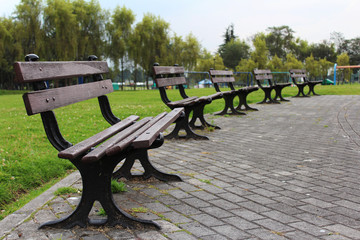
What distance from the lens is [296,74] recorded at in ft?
53.4

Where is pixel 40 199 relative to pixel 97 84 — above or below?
below

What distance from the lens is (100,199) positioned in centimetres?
278

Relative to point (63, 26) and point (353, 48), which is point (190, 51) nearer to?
point (63, 26)

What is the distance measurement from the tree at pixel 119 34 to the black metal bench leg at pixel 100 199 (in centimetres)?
4689

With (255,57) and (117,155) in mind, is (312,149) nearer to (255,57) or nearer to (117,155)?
(117,155)

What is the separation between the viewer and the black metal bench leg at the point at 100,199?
2.73 metres

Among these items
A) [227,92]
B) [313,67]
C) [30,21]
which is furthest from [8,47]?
[227,92]

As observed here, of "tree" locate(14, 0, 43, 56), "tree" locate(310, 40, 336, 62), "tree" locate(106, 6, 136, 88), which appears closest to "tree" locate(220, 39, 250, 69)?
"tree" locate(310, 40, 336, 62)

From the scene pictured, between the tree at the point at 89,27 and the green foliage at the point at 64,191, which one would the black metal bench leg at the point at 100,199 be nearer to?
the green foliage at the point at 64,191

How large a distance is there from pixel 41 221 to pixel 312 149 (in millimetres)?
4015

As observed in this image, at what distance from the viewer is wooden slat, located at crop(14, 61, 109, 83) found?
101 inches

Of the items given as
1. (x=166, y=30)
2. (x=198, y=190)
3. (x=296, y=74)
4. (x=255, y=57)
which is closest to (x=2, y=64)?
(x=166, y=30)

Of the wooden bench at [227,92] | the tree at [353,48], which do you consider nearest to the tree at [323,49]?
the tree at [353,48]

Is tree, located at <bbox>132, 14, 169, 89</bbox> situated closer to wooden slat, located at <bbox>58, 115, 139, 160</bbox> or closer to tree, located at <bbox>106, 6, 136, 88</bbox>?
→ tree, located at <bbox>106, 6, 136, 88</bbox>
